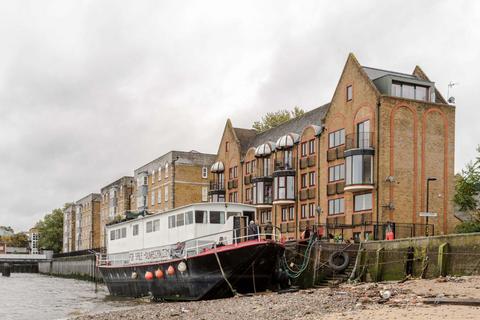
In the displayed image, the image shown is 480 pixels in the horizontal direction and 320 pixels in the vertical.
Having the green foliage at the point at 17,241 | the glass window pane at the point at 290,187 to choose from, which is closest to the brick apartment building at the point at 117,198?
the glass window pane at the point at 290,187

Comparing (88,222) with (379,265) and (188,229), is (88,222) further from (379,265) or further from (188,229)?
(379,265)

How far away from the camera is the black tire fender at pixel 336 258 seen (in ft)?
110

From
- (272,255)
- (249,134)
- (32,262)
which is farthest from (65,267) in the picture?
(272,255)

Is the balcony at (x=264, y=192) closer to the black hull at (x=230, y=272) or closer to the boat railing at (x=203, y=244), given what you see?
the boat railing at (x=203, y=244)

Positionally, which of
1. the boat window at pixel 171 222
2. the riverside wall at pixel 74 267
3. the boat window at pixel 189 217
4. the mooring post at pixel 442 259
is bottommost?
the riverside wall at pixel 74 267

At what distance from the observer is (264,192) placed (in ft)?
196

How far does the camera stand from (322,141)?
52188 mm

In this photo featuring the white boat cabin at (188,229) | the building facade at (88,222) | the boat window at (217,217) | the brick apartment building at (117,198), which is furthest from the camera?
the building facade at (88,222)

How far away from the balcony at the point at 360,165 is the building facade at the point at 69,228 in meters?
102

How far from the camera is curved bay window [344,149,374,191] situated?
45.9 meters

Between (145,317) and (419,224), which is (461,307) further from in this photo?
(419,224)

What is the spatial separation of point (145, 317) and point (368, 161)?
25.0 m

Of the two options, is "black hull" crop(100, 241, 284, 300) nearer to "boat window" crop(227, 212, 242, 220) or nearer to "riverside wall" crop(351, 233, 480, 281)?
"boat window" crop(227, 212, 242, 220)

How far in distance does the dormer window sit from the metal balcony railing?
383 cm
